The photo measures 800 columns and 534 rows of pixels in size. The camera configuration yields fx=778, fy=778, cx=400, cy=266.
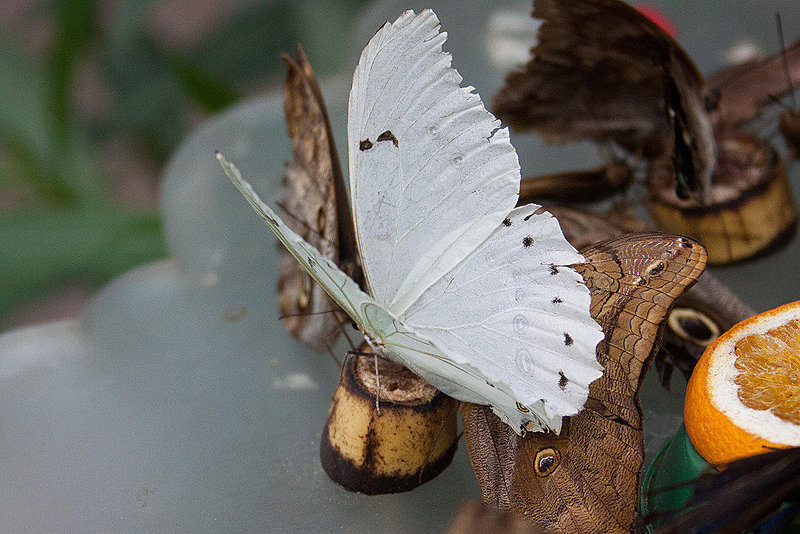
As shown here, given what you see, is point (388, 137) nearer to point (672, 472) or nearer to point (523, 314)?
point (523, 314)

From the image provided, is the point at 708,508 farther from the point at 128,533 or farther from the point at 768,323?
the point at 128,533

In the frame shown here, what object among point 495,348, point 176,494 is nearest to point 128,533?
point 176,494

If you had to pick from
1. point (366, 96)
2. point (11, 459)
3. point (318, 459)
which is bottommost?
point (318, 459)

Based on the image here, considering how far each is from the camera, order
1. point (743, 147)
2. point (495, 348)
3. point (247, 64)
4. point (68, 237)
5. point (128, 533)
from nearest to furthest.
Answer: point (495, 348) → point (128, 533) → point (743, 147) → point (68, 237) → point (247, 64)

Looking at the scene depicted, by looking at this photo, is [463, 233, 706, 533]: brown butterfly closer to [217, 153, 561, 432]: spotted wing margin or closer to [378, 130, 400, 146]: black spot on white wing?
[217, 153, 561, 432]: spotted wing margin

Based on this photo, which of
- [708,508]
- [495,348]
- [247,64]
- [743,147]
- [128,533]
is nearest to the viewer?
[708,508]

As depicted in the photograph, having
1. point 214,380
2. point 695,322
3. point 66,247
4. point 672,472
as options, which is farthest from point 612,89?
point 66,247
